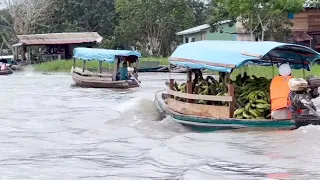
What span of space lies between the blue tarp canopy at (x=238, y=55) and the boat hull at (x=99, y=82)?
35.7ft

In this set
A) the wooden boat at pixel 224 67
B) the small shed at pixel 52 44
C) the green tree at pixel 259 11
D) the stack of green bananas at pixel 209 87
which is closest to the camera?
the wooden boat at pixel 224 67

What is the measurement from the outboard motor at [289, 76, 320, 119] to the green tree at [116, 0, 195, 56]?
1158 inches

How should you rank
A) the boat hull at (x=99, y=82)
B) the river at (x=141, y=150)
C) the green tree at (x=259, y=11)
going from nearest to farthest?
the river at (x=141, y=150) → the boat hull at (x=99, y=82) → the green tree at (x=259, y=11)

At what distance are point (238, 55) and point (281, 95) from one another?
108 centimetres

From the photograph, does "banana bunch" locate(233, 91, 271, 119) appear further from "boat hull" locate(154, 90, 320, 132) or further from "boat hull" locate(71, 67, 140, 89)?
"boat hull" locate(71, 67, 140, 89)

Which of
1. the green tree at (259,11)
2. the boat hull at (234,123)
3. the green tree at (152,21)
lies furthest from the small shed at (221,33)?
the boat hull at (234,123)

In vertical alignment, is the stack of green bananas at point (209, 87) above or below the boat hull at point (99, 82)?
above

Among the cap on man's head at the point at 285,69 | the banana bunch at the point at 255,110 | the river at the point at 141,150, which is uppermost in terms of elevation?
the cap on man's head at the point at 285,69

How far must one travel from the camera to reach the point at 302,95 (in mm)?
10312

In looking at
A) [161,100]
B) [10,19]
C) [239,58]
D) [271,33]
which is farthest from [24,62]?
[239,58]

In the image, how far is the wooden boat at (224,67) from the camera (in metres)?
10.5

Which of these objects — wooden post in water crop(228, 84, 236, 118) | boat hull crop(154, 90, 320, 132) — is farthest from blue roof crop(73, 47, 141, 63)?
wooden post in water crop(228, 84, 236, 118)

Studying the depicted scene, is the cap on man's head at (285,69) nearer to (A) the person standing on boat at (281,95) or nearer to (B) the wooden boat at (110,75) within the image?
(A) the person standing on boat at (281,95)

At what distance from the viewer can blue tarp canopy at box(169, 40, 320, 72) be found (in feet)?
35.9
